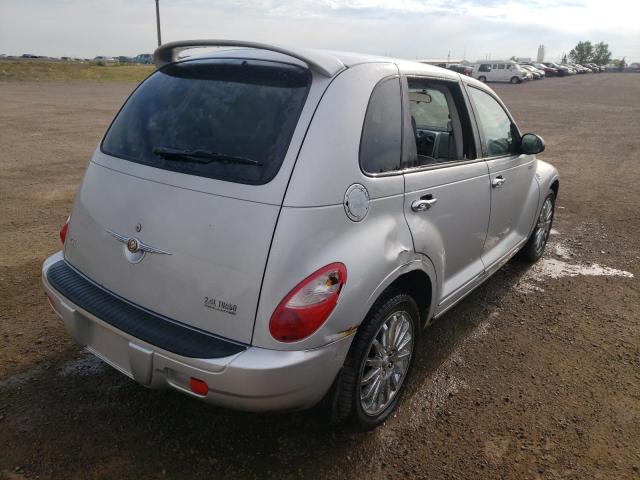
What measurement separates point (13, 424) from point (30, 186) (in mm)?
5565

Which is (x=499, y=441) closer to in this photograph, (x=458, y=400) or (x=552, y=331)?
(x=458, y=400)

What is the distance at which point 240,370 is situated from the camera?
204 centimetres

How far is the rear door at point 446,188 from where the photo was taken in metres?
2.79

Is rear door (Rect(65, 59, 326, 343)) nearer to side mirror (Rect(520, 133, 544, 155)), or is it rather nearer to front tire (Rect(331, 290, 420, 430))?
front tire (Rect(331, 290, 420, 430))

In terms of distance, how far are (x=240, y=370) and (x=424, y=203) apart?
1343 millimetres

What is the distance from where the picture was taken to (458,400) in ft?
9.95

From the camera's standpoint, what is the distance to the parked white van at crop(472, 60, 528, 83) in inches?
1902

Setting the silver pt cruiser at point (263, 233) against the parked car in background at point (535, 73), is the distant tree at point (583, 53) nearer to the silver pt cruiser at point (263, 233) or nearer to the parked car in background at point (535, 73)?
the parked car in background at point (535, 73)

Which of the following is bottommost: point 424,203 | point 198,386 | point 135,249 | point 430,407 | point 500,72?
point 430,407

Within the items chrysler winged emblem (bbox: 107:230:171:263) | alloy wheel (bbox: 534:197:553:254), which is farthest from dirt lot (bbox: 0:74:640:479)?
chrysler winged emblem (bbox: 107:230:171:263)

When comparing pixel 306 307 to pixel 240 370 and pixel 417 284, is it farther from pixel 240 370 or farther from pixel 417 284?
pixel 417 284

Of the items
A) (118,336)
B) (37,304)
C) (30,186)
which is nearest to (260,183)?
(118,336)

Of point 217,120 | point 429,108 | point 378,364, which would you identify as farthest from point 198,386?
point 429,108

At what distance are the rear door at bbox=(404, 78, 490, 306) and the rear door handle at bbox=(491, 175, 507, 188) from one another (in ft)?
0.37
